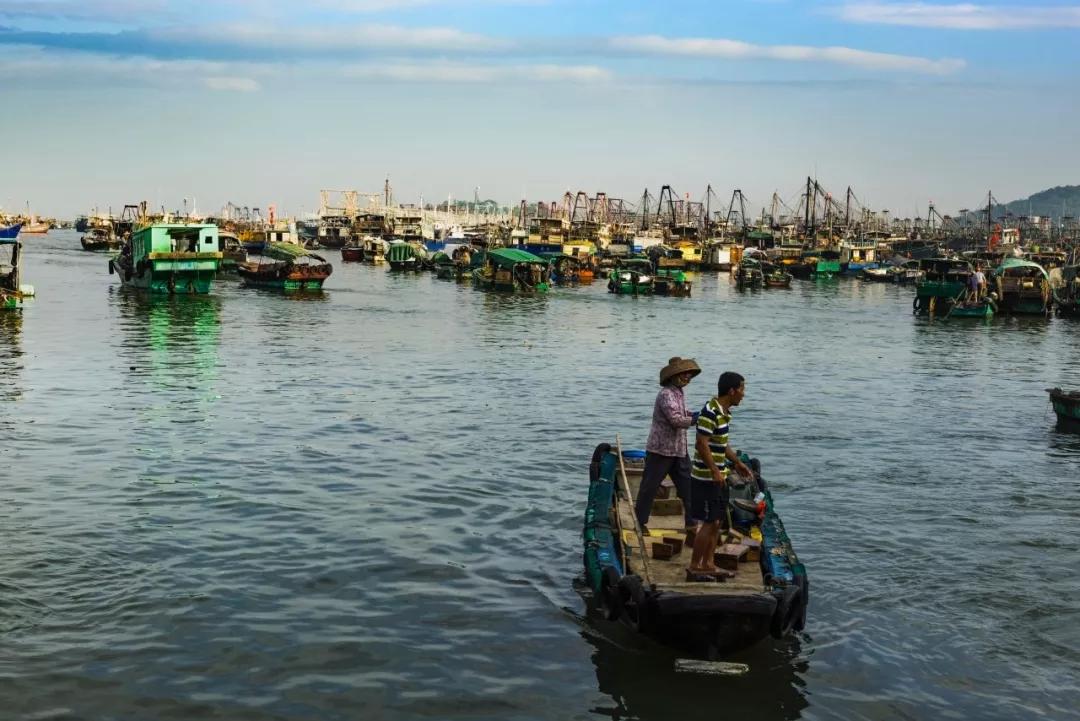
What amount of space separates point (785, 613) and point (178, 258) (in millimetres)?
44731

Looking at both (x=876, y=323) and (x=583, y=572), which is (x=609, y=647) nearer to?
(x=583, y=572)

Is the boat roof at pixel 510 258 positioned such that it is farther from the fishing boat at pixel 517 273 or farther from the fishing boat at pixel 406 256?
the fishing boat at pixel 406 256

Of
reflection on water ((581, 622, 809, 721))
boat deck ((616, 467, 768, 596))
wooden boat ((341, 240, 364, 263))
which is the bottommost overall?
reflection on water ((581, 622, 809, 721))

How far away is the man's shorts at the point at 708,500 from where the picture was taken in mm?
9461

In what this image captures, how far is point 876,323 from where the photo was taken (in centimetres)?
5091

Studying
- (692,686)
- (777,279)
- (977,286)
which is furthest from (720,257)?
(692,686)

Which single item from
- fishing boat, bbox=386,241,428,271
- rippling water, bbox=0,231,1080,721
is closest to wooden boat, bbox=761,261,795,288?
fishing boat, bbox=386,241,428,271

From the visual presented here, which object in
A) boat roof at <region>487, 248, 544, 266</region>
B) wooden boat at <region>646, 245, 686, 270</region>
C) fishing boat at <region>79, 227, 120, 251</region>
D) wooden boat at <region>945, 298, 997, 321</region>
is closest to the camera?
wooden boat at <region>945, 298, 997, 321</region>

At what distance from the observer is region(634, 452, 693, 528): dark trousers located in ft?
34.9

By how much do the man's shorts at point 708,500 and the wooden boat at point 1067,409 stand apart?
14.3 meters

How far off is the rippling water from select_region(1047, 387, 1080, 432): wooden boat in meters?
0.48

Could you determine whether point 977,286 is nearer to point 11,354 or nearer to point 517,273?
point 517,273

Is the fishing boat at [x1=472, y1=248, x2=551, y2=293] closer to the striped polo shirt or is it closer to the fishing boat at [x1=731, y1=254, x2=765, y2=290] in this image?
the fishing boat at [x1=731, y1=254, x2=765, y2=290]

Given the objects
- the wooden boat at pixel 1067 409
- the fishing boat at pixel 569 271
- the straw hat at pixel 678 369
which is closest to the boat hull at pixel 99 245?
the fishing boat at pixel 569 271
